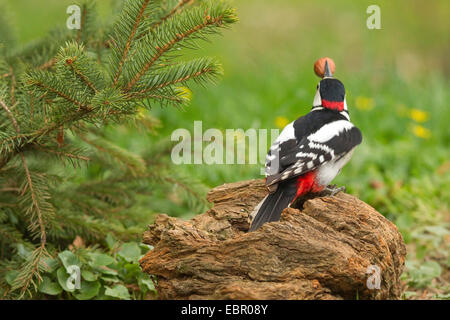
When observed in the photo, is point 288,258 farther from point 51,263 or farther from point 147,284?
point 51,263

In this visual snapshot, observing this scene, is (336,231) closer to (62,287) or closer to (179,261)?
(179,261)

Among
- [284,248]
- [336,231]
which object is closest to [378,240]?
[336,231]

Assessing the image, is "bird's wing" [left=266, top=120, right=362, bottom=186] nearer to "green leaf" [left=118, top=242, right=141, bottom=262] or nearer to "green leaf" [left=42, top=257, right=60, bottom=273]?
"green leaf" [left=118, top=242, right=141, bottom=262]

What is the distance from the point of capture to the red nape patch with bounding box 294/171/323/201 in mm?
2998

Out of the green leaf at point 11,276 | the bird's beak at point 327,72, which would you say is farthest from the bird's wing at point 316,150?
the green leaf at point 11,276

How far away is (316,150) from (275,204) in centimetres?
38

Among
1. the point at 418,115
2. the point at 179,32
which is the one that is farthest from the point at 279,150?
the point at 418,115

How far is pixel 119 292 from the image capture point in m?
3.20

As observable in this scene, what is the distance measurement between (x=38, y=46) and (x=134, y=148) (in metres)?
2.06

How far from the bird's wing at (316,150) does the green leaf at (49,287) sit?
130 cm

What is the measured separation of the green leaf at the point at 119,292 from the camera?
312cm

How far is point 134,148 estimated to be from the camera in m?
5.70

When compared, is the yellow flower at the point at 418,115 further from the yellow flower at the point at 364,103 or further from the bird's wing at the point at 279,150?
the bird's wing at the point at 279,150

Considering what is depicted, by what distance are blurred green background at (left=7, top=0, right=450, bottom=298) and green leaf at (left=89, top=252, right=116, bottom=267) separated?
0.83 meters
